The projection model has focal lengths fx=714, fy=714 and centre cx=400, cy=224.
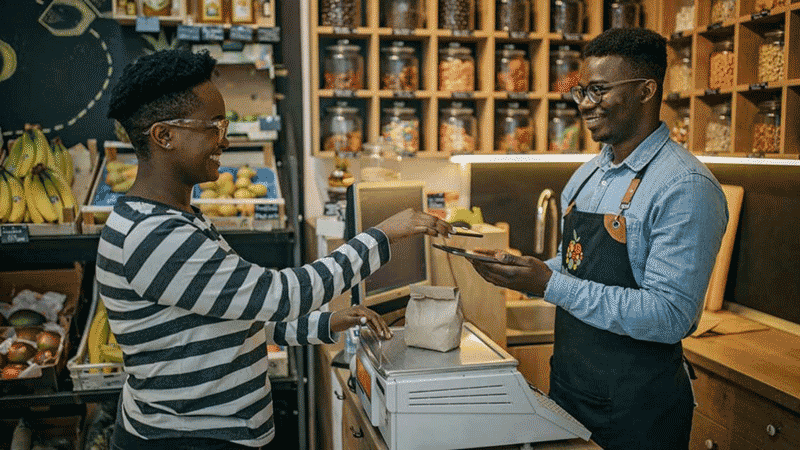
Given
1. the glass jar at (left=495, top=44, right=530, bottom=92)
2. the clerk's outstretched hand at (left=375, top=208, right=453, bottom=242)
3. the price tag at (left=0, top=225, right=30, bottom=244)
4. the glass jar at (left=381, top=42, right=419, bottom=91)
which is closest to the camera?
the clerk's outstretched hand at (left=375, top=208, right=453, bottom=242)

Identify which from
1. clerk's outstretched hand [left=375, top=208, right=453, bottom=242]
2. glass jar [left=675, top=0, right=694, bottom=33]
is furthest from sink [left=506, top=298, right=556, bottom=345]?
clerk's outstretched hand [left=375, top=208, right=453, bottom=242]

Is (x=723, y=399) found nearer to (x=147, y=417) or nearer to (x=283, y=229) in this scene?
(x=283, y=229)

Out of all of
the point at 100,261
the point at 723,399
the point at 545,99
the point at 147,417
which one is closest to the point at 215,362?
the point at 147,417

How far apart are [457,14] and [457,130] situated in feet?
1.83

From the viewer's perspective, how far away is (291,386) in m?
2.88

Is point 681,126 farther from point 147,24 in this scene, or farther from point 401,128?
point 147,24

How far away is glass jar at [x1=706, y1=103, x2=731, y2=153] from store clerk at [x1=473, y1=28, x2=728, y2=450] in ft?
4.33

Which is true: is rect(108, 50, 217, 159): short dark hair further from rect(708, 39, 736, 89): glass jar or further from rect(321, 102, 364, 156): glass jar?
rect(708, 39, 736, 89): glass jar

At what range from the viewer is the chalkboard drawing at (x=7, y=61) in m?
3.25

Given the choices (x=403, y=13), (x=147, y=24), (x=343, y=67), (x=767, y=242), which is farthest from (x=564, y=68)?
(x=147, y=24)

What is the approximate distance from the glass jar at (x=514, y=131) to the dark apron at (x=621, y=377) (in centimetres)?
158

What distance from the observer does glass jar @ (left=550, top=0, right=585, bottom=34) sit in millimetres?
3631

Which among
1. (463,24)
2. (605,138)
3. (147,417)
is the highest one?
(463,24)

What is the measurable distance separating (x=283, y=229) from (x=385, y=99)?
1113mm
